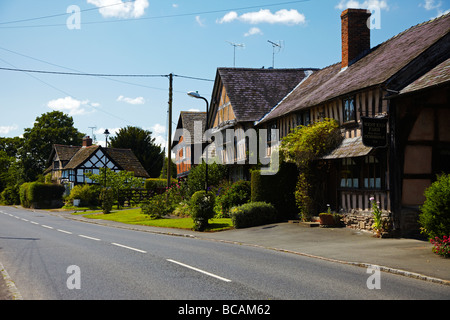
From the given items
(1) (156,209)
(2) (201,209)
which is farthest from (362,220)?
(1) (156,209)

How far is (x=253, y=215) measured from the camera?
833 inches

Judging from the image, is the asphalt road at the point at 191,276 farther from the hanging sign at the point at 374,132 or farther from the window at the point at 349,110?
the window at the point at 349,110

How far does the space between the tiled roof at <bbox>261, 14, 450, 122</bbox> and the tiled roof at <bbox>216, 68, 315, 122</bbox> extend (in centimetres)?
572

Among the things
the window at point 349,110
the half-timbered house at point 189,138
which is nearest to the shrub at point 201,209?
the window at point 349,110

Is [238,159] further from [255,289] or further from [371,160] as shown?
[255,289]

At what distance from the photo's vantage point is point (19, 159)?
85.6 meters

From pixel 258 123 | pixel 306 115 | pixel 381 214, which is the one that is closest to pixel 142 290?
pixel 381 214

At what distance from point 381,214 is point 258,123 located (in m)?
13.3

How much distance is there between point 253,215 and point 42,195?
4246cm

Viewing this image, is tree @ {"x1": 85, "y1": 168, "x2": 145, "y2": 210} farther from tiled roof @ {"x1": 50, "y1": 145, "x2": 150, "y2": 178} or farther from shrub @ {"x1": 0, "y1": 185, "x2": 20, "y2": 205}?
shrub @ {"x1": 0, "y1": 185, "x2": 20, "y2": 205}

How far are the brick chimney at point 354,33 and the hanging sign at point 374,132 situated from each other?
8916 mm

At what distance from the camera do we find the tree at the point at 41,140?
270 feet

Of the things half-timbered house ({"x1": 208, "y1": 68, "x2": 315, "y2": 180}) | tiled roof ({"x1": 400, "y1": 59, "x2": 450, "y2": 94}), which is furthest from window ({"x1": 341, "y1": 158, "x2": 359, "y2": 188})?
half-timbered house ({"x1": 208, "y1": 68, "x2": 315, "y2": 180})

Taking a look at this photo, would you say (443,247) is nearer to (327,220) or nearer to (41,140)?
(327,220)
